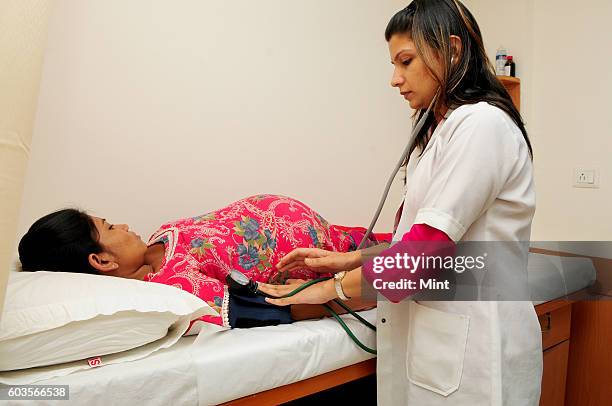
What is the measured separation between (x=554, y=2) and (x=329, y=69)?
1.24 metres

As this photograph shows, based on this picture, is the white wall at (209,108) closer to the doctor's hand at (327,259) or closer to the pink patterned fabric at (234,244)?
the pink patterned fabric at (234,244)

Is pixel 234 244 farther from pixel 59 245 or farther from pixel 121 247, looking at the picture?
pixel 59 245

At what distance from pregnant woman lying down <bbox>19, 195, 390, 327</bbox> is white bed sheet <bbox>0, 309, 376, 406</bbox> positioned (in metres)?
0.09

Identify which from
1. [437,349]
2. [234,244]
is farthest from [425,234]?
[234,244]

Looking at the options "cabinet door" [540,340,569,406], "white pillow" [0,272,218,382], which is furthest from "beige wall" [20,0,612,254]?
"cabinet door" [540,340,569,406]

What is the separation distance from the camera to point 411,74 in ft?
3.59

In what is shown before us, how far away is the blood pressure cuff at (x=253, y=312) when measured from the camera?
3.91ft

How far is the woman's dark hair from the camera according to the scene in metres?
1.30

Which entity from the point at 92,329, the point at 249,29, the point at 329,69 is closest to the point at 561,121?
the point at 329,69

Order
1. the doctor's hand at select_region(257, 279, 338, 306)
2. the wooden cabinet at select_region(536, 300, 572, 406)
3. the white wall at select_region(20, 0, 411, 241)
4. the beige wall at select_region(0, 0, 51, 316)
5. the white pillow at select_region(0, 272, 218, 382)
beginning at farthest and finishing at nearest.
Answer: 1. the wooden cabinet at select_region(536, 300, 572, 406)
2. the white wall at select_region(20, 0, 411, 241)
3. the doctor's hand at select_region(257, 279, 338, 306)
4. the white pillow at select_region(0, 272, 218, 382)
5. the beige wall at select_region(0, 0, 51, 316)

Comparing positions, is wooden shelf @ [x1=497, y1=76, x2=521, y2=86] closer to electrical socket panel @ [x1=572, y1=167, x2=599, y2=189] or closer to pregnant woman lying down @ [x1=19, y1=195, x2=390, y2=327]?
electrical socket panel @ [x1=572, y1=167, x2=599, y2=189]

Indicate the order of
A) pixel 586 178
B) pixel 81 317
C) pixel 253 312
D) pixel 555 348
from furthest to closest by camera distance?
1. pixel 586 178
2. pixel 555 348
3. pixel 253 312
4. pixel 81 317

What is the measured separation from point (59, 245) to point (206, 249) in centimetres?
39

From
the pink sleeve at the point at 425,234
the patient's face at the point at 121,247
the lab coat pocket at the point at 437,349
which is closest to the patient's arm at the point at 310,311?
the lab coat pocket at the point at 437,349
